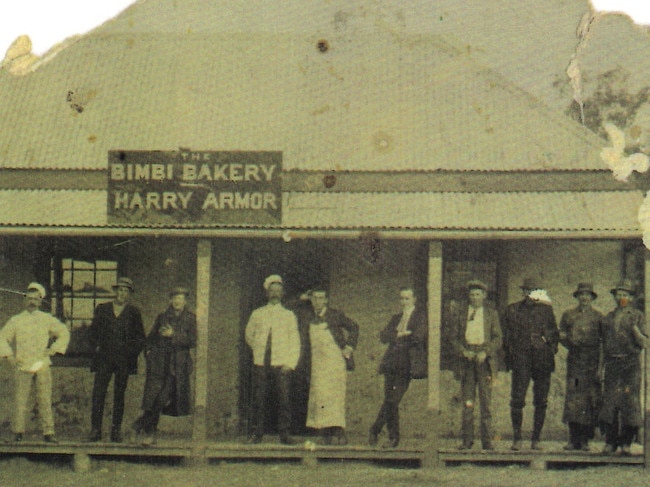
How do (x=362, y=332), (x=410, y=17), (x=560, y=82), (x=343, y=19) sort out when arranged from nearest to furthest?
(x=362, y=332) < (x=343, y=19) < (x=410, y=17) < (x=560, y=82)

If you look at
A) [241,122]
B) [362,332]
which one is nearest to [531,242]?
[362,332]

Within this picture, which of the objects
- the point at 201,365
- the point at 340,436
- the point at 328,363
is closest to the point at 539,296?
the point at 328,363

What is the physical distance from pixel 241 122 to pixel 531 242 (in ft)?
12.6

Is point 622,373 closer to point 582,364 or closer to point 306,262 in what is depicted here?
point 582,364

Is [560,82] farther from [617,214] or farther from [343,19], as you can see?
[617,214]

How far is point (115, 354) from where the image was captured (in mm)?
11430

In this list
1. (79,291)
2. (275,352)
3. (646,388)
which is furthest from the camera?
(79,291)

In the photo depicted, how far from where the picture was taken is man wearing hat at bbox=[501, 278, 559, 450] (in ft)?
36.6

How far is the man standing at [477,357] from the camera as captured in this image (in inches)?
439

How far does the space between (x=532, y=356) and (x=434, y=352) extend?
3.31 ft

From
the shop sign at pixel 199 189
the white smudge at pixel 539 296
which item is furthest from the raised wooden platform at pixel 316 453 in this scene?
the shop sign at pixel 199 189

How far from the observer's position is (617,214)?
38.8 feet

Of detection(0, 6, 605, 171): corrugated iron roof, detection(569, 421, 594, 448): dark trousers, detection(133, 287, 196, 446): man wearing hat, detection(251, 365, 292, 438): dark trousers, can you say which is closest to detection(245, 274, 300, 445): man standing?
detection(251, 365, 292, 438): dark trousers

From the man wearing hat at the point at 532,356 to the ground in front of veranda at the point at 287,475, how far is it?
0.55 m
